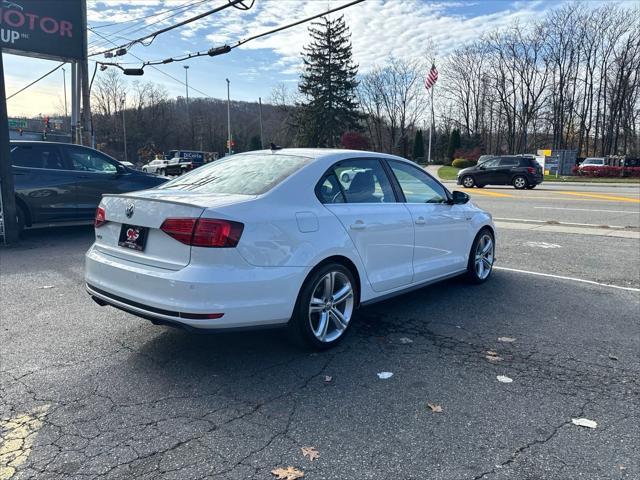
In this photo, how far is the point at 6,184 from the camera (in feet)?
27.9

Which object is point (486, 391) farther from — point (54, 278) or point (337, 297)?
point (54, 278)

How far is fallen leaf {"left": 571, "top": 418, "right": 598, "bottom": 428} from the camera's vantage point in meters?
2.99

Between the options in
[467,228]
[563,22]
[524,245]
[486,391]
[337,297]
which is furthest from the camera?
[563,22]

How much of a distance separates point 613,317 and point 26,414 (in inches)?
203

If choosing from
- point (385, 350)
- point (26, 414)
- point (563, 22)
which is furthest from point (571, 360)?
point (563, 22)

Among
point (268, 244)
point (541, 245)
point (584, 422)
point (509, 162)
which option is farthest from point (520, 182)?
point (268, 244)

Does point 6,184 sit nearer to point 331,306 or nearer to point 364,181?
point 364,181

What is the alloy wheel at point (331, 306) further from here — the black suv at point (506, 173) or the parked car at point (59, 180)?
the black suv at point (506, 173)

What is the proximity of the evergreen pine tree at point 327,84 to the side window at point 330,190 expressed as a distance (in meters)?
59.9

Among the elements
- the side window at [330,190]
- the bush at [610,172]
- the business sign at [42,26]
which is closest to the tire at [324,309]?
the side window at [330,190]

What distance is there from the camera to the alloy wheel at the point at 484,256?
20.2ft

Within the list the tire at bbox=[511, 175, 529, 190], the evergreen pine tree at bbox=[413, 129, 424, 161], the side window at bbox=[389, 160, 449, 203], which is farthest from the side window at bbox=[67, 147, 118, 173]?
the evergreen pine tree at bbox=[413, 129, 424, 161]

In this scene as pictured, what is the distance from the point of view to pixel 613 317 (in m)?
5.06

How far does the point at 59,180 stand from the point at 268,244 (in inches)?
289
